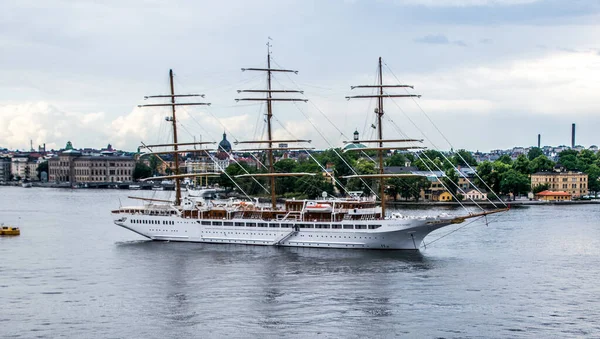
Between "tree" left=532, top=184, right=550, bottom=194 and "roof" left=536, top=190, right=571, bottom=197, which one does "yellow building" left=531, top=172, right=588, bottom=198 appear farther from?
"roof" left=536, top=190, right=571, bottom=197

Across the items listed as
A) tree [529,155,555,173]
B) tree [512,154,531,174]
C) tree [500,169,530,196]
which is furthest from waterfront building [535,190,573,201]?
tree [529,155,555,173]

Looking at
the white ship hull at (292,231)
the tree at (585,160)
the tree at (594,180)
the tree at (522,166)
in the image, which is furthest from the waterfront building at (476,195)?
the white ship hull at (292,231)

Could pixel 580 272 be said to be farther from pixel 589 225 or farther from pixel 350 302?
pixel 589 225

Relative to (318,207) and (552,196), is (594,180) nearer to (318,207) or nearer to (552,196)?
(552,196)

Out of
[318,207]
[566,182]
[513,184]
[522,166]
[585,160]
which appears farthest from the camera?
[585,160]

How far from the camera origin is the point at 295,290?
41.8 meters

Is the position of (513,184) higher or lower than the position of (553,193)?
higher

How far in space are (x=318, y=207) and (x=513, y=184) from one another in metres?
79.1

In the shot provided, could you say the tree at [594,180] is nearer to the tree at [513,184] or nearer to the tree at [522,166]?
the tree at [522,166]

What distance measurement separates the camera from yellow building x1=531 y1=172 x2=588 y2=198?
143000mm

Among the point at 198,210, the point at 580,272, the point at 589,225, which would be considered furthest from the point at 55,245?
the point at 589,225

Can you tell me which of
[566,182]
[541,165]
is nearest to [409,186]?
[566,182]

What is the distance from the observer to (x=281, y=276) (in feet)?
151

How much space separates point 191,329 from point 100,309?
18.5 ft
